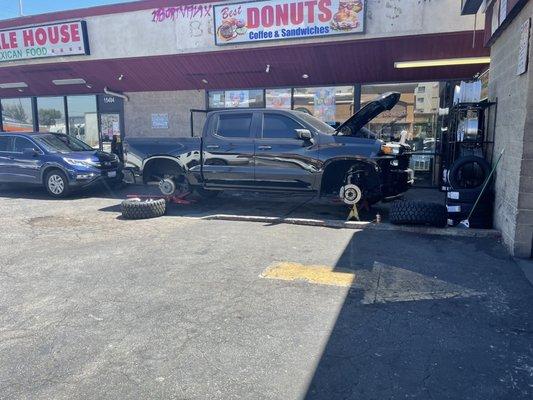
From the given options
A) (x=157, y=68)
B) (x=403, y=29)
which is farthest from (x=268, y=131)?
(x=157, y=68)

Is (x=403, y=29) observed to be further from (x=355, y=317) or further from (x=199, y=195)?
(x=355, y=317)

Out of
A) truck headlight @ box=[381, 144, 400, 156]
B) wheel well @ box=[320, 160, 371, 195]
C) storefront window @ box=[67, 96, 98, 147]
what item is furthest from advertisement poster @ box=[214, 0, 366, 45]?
storefront window @ box=[67, 96, 98, 147]

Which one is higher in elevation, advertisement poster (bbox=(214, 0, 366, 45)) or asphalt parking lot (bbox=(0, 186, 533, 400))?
advertisement poster (bbox=(214, 0, 366, 45))

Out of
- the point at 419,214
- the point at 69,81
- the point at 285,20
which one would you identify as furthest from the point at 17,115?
the point at 419,214

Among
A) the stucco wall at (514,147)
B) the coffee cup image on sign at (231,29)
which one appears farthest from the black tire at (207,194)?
the stucco wall at (514,147)

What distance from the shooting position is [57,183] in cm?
1084

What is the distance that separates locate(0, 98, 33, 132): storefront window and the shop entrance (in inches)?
145

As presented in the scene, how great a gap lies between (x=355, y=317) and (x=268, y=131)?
212 inches

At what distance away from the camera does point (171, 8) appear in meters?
12.1

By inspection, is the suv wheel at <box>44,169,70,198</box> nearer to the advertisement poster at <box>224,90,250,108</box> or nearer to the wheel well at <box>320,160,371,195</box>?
the advertisement poster at <box>224,90,250,108</box>

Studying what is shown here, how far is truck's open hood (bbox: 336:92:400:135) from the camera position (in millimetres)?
8403

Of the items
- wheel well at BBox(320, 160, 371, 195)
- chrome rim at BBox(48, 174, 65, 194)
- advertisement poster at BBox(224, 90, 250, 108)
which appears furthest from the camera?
advertisement poster at BBox(224, 90, 250, 108)

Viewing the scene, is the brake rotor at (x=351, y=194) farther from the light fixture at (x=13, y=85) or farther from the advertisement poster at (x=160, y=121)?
the light fixture at (x=13, y=85)

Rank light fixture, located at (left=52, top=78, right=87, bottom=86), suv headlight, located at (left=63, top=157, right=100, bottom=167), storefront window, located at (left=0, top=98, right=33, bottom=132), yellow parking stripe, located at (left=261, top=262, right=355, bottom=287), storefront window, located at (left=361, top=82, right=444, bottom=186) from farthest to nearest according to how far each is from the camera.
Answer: storefront window, located at (left=0, top=98, right=33, bottom=132) → light fixture, located at (left=52, top=78, right=87, bottom=86) → storefront window, located at (left=361, top=82, right=444, bottom=186) → suv headlight, located at (left=63, top=157, right=100, bottom=167) → yellow parking stripe, located at (left=261, top=262, right=355, bottom=287)
